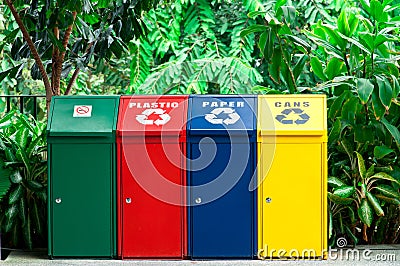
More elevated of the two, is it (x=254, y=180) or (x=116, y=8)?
(x=116, y=8)

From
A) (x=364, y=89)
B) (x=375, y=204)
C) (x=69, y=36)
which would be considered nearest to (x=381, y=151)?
(x=375, y=204)

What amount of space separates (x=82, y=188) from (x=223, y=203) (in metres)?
1.07

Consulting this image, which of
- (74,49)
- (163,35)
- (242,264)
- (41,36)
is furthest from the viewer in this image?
(163,35)

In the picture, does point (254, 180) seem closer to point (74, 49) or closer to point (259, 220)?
point (259, 220)

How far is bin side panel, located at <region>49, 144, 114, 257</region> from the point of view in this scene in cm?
568

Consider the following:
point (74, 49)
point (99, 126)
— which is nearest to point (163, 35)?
point (74, 49)

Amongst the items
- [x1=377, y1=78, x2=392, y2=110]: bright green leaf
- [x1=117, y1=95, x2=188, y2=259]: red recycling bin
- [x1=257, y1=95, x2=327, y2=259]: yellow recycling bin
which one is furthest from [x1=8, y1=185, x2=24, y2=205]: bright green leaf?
[x1=377, y1=78, x2=392, y2=110]: bright green leaf

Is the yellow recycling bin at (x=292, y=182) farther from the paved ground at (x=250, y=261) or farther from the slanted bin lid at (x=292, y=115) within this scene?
the paved ground at (x=250, y=261)

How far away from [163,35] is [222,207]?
18.7ft

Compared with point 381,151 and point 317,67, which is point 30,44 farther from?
point 381,151

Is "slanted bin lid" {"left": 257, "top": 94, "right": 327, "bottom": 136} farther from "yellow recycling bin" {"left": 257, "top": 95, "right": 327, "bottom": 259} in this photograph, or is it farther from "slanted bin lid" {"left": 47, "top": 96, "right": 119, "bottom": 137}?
"slanted bin lid" {"left": 47, "top": 96, "right": 119, "bottom": 137}

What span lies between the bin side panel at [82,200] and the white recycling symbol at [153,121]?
307mm

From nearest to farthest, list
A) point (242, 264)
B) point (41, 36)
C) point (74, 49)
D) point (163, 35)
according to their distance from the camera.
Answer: point (242, 264) < point (41, 36) < point (74, 49) < point (163, 35)

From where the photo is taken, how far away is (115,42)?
21.7 feet
